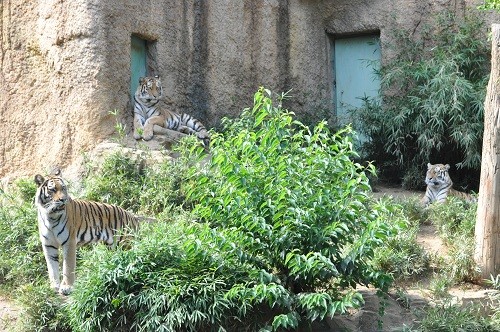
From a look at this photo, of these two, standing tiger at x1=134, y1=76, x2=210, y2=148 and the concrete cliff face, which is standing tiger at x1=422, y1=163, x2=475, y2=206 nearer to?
the concrete cliff face

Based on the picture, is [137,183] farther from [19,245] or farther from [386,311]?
[386,311]

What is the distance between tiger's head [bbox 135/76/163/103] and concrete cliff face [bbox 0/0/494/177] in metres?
0.20

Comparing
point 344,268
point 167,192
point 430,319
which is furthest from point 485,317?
point 167,192

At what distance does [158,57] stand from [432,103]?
346 cm

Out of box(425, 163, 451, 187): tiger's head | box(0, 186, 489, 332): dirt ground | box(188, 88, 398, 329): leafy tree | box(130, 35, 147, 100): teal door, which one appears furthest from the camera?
box(130, 35, 147, 100): teal door

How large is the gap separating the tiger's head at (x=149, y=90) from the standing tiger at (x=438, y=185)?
11.2ft

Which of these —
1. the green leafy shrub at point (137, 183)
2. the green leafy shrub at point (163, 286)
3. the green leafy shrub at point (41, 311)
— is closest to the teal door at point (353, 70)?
the green leafy shrub at point (137, 183)

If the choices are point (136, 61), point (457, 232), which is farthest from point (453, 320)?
point (136, 61)

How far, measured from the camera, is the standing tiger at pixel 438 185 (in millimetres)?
12781

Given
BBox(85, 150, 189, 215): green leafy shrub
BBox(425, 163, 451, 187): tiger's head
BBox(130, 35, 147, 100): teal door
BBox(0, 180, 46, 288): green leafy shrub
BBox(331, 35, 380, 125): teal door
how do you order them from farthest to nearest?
BBox(331, 35, 380, 125): teal door
BBox(130, 35, 147, 100): teal door
BBox(425, 163, 451, 187): tiger's head
BBox(85, 150, 189, 215): green leafy shrub
BBox(0, 180, 46, 288): green leafy shrub

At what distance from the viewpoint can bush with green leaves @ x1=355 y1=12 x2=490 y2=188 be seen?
43.7 ft

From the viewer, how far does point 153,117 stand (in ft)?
41.8

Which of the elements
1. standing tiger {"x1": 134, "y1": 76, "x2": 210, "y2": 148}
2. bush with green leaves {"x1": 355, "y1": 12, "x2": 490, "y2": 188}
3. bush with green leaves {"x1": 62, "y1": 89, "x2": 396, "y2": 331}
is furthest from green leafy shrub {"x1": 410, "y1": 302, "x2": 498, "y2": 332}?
standing tiger {"x1": 134, "y1": 76, "x2": 210, "y2": 148}

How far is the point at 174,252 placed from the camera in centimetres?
888
